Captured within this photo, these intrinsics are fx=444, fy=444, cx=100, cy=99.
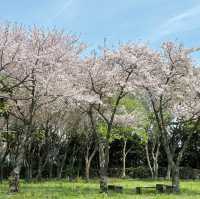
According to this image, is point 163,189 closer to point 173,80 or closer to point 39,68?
point 173,80

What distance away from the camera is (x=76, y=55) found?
26891 mm

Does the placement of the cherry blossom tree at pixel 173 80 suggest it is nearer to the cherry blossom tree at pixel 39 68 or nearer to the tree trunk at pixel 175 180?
the tree trunk at pixel 175 180

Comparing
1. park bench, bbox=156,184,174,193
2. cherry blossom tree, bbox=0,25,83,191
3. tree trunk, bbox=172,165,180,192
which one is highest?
cherry blossom tree, bbox=0,25,83,191

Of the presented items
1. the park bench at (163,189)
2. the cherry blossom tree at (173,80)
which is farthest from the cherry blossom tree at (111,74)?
the park bench at (163,189)

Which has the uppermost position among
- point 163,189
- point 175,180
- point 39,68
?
point 39,68

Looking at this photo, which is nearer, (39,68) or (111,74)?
(39,68)

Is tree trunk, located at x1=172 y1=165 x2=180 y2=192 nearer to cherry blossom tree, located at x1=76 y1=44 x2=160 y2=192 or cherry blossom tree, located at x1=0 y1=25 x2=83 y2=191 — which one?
cherry blossom tree, located at x1=76 y1=44 x2=160 y2=192

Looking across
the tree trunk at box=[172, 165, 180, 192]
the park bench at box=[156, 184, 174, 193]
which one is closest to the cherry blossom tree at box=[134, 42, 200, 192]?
the tree trunk at box=[172, 165, 180, 192]

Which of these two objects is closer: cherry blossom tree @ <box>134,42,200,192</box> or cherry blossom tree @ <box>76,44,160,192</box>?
cherry blossom tree @ <box>76,44,160,192</box>

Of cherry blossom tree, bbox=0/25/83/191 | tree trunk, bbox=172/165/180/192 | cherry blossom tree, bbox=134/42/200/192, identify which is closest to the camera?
cherry blossom tree, bbox=0/25/83/191

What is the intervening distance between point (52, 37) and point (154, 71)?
6360 millimetres

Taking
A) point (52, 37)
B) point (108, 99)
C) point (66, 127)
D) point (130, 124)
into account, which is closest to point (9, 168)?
point (66, 127)

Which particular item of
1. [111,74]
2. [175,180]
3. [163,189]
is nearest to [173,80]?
[111,74]

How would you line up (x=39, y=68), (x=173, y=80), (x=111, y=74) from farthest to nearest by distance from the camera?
1. (x=173, y=80)
2. (x=111, y=74)
3. (x=39, y=68)
